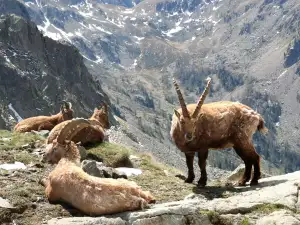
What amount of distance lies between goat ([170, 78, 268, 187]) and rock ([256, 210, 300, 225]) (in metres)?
4.78

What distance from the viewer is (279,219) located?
1084 centimetres

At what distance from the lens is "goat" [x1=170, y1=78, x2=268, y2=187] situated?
51.8 ft

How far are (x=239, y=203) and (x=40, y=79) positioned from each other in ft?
611

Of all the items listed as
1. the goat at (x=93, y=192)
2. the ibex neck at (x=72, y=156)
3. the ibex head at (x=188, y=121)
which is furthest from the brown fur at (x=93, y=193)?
the ibex head at (x=188, y=121)

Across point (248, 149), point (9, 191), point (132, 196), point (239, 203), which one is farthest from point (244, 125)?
point (9, 191)

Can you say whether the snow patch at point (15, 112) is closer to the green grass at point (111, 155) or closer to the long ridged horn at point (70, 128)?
the green grass at point (111, 155)

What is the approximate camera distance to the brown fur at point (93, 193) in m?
11.6

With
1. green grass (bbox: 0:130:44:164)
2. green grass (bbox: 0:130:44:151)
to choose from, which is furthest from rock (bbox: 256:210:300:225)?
green grass (bbox: 0:130:44:151)

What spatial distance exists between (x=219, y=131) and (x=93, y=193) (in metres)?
5.79

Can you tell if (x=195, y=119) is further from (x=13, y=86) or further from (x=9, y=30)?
(x=9, y=30)

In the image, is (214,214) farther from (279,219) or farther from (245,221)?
(279,219)

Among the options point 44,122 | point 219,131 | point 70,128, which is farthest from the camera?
point 44,122

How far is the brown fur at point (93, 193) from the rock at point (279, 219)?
294cm

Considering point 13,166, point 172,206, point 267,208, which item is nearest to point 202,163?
point 267,208
